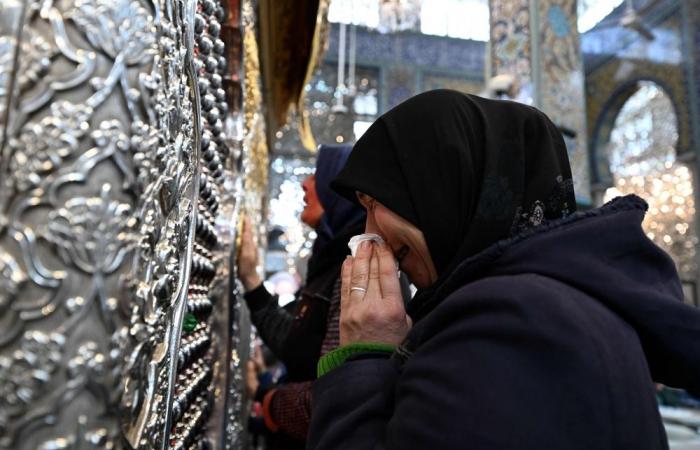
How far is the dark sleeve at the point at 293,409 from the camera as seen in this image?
1.09m

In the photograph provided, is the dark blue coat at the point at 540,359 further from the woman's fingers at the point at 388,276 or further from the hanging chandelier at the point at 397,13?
the hanging chandelier at the point at 397,13

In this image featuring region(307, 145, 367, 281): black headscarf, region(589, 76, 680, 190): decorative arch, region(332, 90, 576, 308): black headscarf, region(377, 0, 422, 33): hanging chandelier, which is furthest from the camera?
region(589, 76, 680, 190): decorative arch

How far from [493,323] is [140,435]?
0.28 metres

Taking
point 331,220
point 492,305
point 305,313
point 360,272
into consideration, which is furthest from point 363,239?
point 331,220

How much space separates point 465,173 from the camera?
1.95ft

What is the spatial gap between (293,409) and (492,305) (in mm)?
767

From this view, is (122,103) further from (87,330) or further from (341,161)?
(341,161)

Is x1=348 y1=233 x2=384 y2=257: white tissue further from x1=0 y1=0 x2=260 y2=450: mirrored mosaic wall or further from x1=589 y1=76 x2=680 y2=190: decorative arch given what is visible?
x1=589 y1=76 x2=680 y2=190: decorative arch

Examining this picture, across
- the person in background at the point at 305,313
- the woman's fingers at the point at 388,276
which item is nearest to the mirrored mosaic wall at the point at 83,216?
the woman's fingers at the point at 388,276

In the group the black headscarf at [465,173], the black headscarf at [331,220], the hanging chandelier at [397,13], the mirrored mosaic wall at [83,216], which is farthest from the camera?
the hanging chandelier at [397,13]

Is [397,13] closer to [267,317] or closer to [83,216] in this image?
[267,317]

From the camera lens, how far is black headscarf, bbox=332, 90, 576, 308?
0.59 meters

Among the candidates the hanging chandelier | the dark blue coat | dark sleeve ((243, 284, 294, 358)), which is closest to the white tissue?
the dark blue coat

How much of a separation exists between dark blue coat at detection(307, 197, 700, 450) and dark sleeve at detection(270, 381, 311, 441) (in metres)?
0.58
